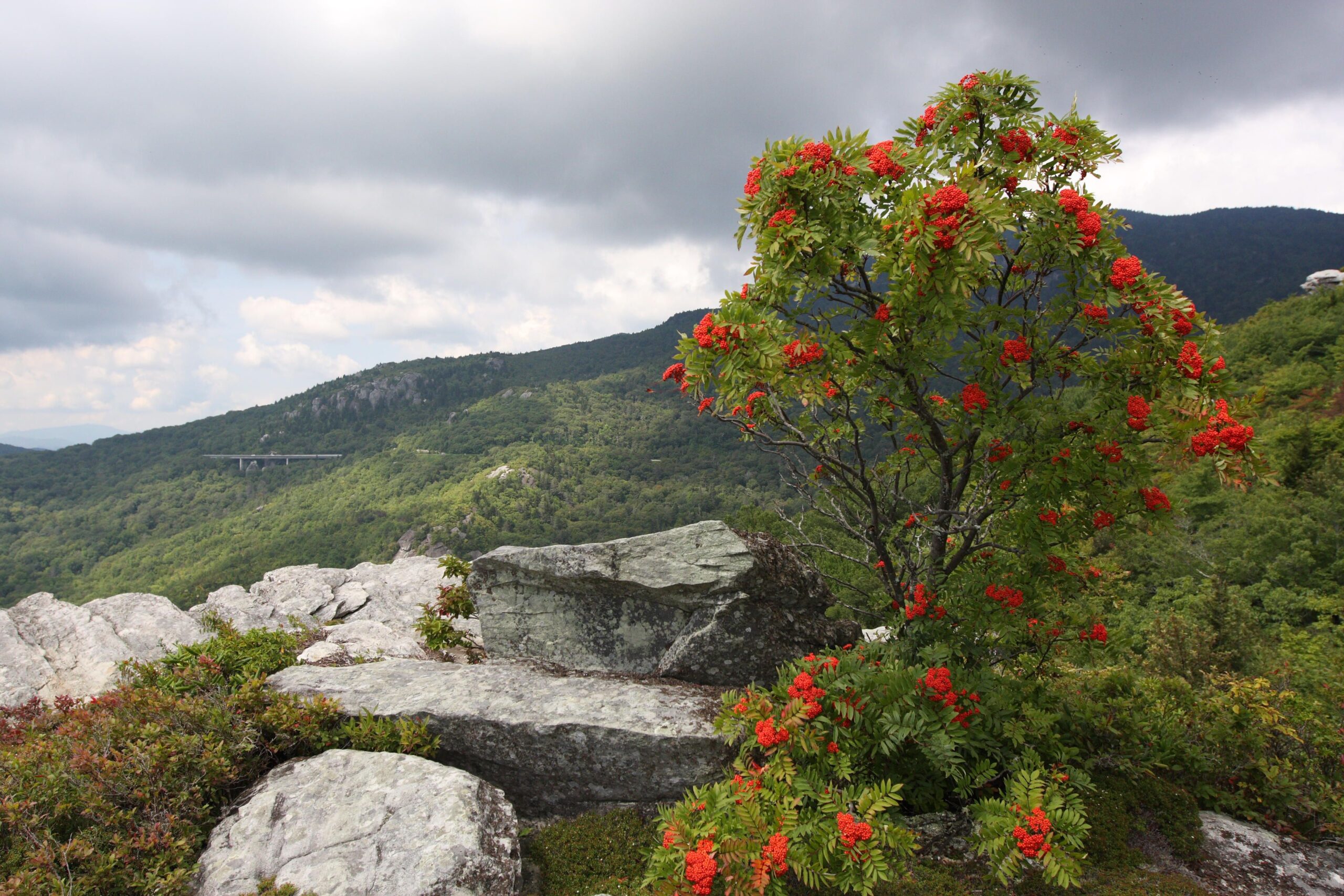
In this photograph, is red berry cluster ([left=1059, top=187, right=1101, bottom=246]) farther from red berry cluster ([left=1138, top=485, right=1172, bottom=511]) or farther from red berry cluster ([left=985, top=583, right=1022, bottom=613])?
red berry cluster ([left=985, top=583, right=1022, bottom=613])

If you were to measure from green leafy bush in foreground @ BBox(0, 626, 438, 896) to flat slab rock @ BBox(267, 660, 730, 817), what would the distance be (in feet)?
1.28

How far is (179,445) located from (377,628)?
562ft

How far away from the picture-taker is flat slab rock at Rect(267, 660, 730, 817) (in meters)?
6.15

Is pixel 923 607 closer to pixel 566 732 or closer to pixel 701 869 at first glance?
pixel 701 869

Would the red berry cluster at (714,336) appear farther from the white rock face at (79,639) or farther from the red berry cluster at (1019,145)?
the white rock face at (79,639)

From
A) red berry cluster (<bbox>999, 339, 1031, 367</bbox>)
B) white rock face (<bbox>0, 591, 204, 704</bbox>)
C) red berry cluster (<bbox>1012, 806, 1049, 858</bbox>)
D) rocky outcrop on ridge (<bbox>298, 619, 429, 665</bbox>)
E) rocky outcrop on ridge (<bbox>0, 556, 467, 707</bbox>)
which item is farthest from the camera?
white rock face (<bbox>0, 591, 204, 704</bbox>)

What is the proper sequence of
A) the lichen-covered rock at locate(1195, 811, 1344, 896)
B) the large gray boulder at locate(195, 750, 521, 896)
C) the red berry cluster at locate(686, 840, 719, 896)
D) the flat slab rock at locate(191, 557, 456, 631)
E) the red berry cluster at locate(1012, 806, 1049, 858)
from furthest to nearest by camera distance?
the flat slab rock at locate(191, 557, 456, 631) → the large gray boulder at locate(195, 750, 521, 896) → the lichen-covered rock at locate(1195, 811, 1344, 896) → the red berry cluster at locate(1012, 806, 1049, 858) → the red berry cluster at locate(686, 840, 719, 896)

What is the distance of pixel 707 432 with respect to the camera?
386 feet

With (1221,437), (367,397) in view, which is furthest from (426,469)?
(1221,437)

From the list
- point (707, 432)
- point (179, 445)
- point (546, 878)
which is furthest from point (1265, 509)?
point (179, 445)

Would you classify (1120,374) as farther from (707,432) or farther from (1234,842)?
(707,432)

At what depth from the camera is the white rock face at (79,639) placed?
10.9m

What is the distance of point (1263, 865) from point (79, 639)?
1880 centimetres

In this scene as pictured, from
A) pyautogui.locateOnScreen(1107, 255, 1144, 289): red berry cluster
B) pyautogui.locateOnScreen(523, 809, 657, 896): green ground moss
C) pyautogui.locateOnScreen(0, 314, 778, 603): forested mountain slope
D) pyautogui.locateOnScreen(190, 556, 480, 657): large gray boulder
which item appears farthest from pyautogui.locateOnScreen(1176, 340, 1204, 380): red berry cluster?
pyautogui.locateOnScreen(0, 314, 778, 603): forested mountain slope
